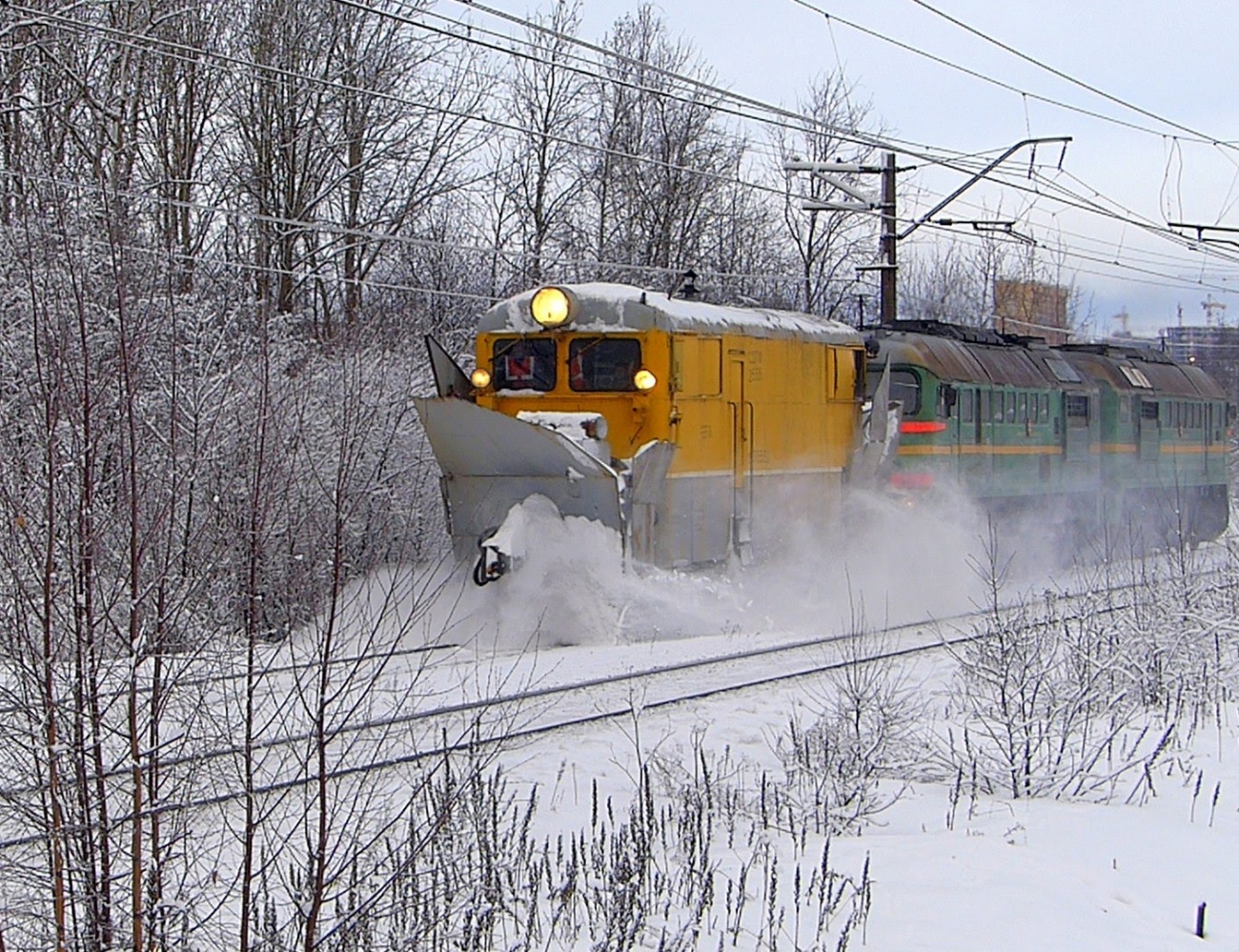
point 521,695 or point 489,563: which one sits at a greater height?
point 489,563

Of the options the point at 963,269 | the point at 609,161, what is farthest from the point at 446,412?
the point at 963,269

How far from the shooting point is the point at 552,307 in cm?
1307

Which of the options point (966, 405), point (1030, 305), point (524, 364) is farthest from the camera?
point (1030, 305)

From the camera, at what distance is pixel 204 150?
2312cm

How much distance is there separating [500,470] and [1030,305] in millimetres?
44425

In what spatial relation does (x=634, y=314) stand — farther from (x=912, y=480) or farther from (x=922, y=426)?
(x=922, y=426)

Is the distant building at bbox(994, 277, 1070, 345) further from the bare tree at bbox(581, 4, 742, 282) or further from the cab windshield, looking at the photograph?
the cab windshield

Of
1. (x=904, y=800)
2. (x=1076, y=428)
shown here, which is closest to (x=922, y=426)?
(x=1076, y=428)

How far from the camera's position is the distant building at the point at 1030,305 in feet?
165

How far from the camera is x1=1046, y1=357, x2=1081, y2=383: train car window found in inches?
819

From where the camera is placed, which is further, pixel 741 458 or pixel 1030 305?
pixel 1030 305

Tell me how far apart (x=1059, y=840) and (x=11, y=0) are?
50.6ft

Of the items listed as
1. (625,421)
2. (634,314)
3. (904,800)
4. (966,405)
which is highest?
(634,314)

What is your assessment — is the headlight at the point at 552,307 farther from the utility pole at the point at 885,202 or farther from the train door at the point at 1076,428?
the train door at the point at 1076,428
